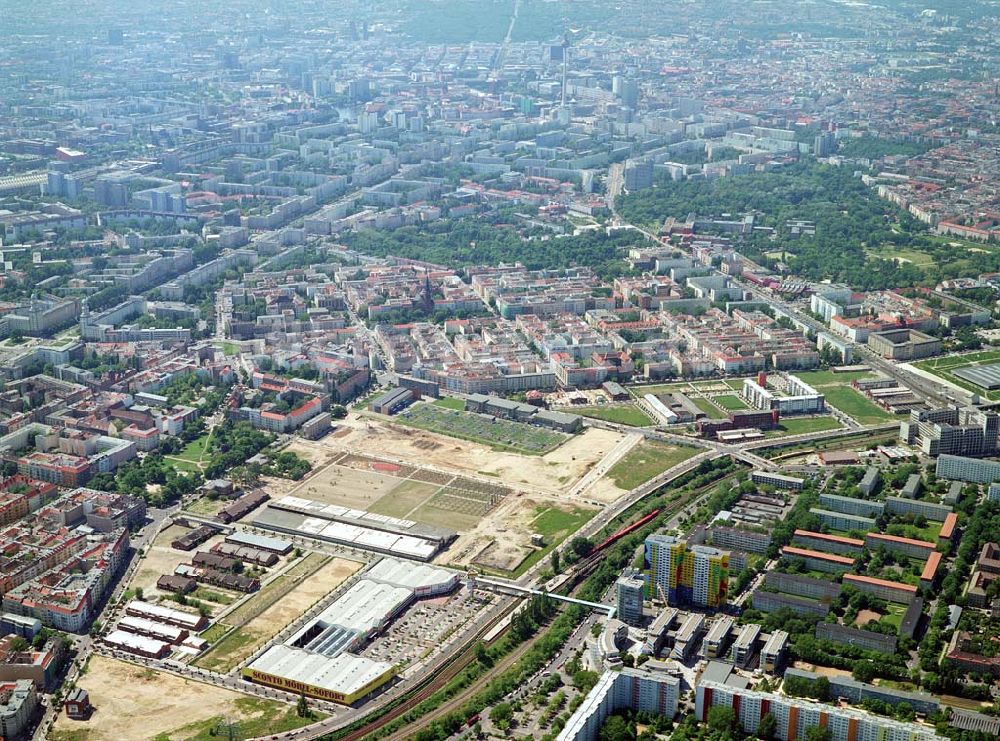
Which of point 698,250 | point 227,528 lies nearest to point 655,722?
point 227,528

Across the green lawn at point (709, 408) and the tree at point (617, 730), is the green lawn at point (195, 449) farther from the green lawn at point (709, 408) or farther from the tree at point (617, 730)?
the tree at point (617, 730)

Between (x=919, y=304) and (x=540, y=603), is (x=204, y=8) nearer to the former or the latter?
(x=919, y=304)

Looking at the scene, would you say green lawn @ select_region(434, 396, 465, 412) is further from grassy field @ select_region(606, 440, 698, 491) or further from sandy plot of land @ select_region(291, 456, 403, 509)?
grassy field @ select_region(606, 440, 698, 491)

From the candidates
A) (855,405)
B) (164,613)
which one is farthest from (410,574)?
(855,405)

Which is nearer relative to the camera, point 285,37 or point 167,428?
point 167,428

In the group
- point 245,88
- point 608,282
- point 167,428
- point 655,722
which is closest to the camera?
point 655,722

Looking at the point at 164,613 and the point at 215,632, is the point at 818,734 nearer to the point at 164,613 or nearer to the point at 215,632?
the point at 215,632

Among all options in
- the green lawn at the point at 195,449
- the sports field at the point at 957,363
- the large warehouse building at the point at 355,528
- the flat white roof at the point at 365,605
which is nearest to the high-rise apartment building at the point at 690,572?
the flat white roof at the point at 365,605
